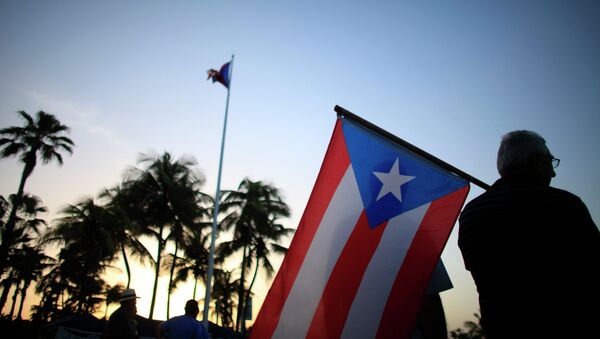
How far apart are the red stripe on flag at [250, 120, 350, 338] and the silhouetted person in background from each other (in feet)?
3.88

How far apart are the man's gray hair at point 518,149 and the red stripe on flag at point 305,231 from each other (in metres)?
1.23

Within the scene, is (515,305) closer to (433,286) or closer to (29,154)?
(433,286)

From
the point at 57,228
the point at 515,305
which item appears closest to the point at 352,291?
the point at 515,305

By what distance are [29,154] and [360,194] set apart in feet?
85.0

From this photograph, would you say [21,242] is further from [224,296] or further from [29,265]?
[224,296]

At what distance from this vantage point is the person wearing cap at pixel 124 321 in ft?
15.9

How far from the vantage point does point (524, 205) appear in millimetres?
1386

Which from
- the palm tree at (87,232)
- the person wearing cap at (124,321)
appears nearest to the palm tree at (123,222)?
the palm tree at (87,232)

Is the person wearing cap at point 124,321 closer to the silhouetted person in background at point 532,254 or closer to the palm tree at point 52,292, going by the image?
the silhouetted person in background at point 532,254

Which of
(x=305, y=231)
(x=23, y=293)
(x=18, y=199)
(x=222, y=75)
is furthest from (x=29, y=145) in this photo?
(x=23, y=293)

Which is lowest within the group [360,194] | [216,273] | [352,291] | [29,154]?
[352,291]

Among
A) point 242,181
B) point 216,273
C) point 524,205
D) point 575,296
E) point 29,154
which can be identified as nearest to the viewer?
point 575,296

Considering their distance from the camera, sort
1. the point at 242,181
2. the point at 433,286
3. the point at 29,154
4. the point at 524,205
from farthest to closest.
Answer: the point at 242,181 → the point at 29,154 → the point at 433,286 → the point at 524,205

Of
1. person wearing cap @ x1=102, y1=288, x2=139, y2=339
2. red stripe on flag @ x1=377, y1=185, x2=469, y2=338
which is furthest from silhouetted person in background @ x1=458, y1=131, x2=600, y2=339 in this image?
person wearing cap @ x1=102, y1=288, x2=139, y2=339
